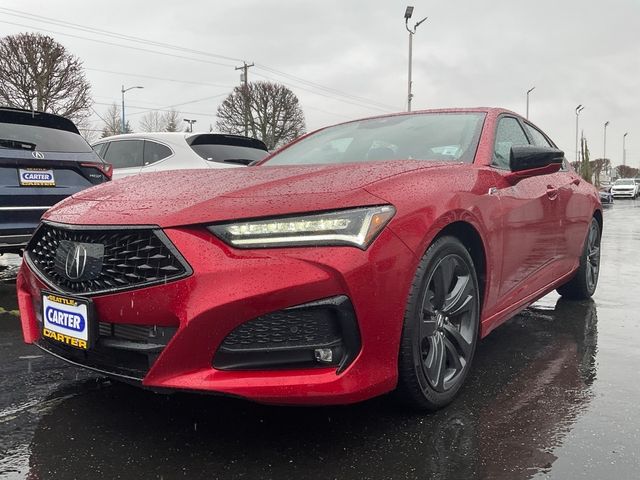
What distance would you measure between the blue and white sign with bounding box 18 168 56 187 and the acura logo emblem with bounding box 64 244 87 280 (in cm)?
262

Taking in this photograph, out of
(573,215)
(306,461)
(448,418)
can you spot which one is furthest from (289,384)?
(573,215)

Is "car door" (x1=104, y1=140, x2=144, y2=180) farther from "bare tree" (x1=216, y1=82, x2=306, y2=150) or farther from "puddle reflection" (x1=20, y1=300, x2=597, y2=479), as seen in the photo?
"bare tree" (x1=216, y1=82, x2=306, y2=150)

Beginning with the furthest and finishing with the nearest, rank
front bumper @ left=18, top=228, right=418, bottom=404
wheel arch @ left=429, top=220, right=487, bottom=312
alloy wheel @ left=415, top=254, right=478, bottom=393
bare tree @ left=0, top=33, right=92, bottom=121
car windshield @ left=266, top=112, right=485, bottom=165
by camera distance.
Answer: bare tree @ left=0, top=33, right=92, bottom=121 < car windshield @ left=266, top=112, right=485, bottom=165 < wheel arch @ left=429, top=220, right=487, bottom=312 < alloy wheel @ left=415, top=254, right=478, bottom=393 < front bumper @ left=18, top=228, right=418, bottom=404

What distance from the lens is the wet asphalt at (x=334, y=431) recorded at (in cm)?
205

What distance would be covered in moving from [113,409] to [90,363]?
39cm

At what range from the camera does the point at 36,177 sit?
4562 millimetres

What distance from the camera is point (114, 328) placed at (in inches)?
85.0

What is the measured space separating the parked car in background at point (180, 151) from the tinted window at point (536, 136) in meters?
3.49

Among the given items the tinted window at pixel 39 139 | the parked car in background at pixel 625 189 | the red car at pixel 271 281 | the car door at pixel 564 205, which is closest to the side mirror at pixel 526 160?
the red car at pixel 271 281

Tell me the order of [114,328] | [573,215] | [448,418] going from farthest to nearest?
[573,215], [448,418], [114,328]

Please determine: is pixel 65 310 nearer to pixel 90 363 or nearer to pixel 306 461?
pixel 90 363

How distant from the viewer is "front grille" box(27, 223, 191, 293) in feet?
6.72

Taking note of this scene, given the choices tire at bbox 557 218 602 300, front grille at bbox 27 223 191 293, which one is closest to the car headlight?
front grille at bbox 27 223 191 293

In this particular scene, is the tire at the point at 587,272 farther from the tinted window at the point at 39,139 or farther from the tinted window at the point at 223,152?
the tinted window at the point at 39,139
